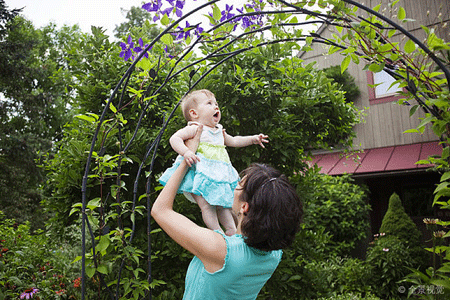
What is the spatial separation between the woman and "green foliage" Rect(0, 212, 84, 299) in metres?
2.92

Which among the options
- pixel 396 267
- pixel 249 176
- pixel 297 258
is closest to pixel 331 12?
pixel 249 176

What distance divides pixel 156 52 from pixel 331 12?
2.76 metres

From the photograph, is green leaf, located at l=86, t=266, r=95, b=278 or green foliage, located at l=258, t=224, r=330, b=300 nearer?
green leaf, located at l=86, t=266, r=95, b=278

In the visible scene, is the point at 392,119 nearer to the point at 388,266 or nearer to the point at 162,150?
the point at 388,266

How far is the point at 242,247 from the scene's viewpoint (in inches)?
54.9

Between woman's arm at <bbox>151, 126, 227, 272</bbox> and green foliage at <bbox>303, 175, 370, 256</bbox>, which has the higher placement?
woman's arm at <bbox>151, 126, 227, 272</bbox>

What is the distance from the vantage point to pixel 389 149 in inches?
351

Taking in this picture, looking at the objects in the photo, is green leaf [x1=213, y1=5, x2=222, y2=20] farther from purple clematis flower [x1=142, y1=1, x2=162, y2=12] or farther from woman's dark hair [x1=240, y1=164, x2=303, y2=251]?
woman's dark hair [x1=240, y1=164, x2=303, y2=251]

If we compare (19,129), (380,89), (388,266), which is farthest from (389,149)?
(19,129)

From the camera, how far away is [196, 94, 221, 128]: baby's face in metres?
1.90

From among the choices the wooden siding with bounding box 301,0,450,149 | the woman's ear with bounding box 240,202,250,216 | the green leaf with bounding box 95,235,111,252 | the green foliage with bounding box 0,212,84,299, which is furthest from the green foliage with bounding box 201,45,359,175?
the wooden siding with bounding box 301,0,450,149

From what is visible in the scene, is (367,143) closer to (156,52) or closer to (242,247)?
(156,52)

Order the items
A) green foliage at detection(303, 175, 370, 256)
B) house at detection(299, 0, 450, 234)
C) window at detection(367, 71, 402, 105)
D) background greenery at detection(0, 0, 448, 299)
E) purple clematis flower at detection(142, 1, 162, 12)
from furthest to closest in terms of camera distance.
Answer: window at detection(367, 71, 402, 105), house at detection(299, 0, 450, 234), green foliage at detection(303, 175, 370, 256), background greenery at detection(0, 0, 448, 299), purple clematis flower at detection(142, 1, 162, 12)

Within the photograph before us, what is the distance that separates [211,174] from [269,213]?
0.45m
